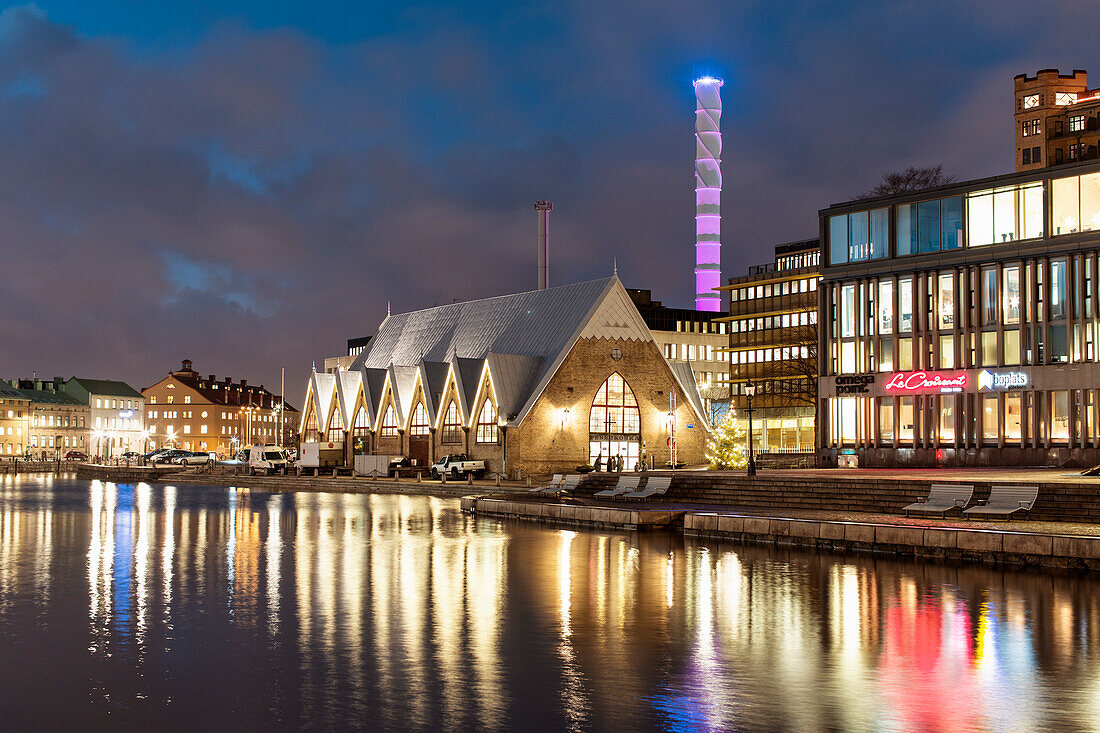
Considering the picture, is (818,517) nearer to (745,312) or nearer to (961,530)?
(961,530)

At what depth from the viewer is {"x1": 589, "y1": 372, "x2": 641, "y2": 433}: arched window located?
237 feet

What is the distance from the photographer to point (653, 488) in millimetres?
40750

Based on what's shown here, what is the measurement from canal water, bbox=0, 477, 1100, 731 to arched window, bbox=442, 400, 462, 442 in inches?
1859

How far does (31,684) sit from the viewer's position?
12195 millimetres

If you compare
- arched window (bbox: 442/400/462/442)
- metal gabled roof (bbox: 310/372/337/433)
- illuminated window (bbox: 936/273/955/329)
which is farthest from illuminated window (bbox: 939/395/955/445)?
metal gabled roof (bbox: 310/372/337/433)

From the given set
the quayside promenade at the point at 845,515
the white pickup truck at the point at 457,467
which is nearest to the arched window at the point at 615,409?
the white pickup truck at the point at 457,467

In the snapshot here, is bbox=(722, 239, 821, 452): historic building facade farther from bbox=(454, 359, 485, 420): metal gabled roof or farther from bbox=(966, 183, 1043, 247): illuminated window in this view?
bbox=(966, 183, 1043, 247): illuminated window

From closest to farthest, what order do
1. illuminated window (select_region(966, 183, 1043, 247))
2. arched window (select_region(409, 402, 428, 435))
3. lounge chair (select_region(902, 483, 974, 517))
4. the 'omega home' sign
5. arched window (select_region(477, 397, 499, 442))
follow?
lounge chair (select_region(902, 483, 974, 517)), illuminated window (select_region(966, 183, 1043, 247)), the 'omega home' sign, arched window (select_region(477, 397, 499, 442)), arched window (select_region(409, 402, 428, 435))

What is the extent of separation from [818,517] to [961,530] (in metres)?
7.17

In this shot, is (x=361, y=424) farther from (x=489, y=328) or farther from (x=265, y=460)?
(x=489, y=328)

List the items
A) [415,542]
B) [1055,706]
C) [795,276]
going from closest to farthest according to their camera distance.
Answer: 1. [1055,706]
2. [415,542]
3. [795,276]

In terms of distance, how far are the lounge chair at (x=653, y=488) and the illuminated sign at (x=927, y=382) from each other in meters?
19.1

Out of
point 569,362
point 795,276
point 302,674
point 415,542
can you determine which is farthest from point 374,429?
point 302,674


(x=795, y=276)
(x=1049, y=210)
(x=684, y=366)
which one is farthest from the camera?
(x=795, y=276)
